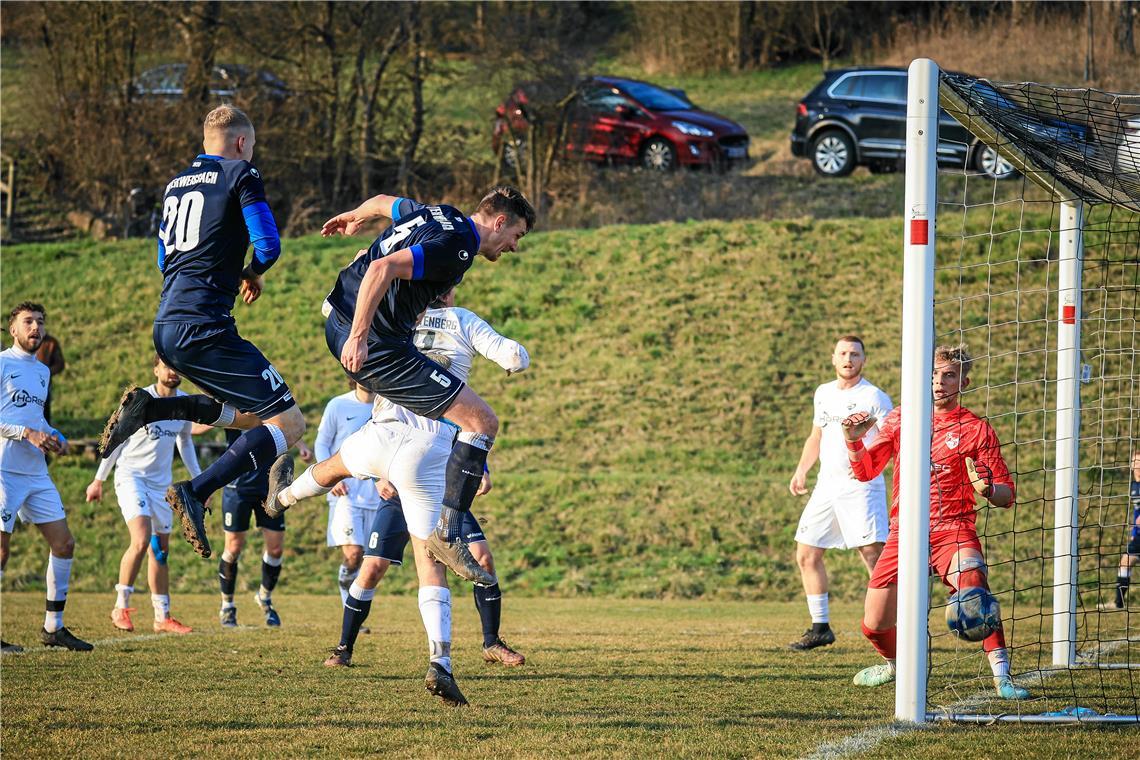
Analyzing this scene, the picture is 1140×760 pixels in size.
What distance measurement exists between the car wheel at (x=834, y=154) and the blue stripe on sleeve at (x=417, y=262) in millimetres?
20594

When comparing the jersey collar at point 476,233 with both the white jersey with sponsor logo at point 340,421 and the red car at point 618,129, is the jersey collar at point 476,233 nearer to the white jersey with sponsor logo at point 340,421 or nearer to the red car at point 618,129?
the white jersey with sponsor logo at point 340,421

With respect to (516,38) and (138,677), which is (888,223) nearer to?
(516,38)

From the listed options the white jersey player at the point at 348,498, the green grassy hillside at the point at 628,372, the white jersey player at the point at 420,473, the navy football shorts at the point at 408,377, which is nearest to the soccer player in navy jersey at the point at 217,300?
the white jersey player at the point at 420,473

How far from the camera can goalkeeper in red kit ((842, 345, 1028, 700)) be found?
6234 millimetres

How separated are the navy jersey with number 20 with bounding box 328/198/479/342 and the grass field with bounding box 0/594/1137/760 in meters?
1.95

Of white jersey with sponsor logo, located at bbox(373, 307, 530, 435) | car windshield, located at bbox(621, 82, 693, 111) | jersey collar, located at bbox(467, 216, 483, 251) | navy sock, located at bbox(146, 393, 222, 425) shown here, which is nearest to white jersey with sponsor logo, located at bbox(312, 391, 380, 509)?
white jersey with sponsor logo, located at bbox(373, 307, 530, 435)

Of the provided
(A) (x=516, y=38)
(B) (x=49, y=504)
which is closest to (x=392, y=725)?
(B) (x=49, y=504)

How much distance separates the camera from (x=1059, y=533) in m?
7.58

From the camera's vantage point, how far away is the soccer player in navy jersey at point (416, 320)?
5695 millimetres

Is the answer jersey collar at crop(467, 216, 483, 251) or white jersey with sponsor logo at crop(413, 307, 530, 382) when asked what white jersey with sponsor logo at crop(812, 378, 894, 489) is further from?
jersey collar at crop(467, 216, 483, 251)

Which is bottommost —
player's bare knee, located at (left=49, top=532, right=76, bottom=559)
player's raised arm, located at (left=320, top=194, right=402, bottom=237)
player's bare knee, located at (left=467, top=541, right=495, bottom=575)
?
player's bare knee, located at (left=49, top=532, right=76, bottom=559)

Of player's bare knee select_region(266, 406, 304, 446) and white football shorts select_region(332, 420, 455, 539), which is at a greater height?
player's bare knee select_region(266, 406, 304, 446)

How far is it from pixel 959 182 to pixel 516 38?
392 inches

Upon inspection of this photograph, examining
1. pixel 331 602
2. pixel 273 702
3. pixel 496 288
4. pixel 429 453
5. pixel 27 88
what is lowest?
pixel 331 602
